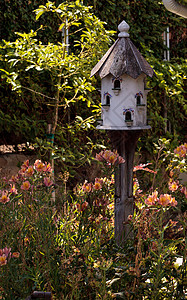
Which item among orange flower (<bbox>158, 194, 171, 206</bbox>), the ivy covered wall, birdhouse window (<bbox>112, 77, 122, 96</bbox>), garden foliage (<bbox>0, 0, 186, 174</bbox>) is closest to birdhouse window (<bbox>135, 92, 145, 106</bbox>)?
birdhouse window (<bbox>112, 77, 122, 96</bbox>)

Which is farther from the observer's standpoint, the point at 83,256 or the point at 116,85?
the point at 116,85

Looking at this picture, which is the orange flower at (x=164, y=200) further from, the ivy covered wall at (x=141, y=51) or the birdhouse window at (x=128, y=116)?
the ivy covered wall at (x=141, y=51)

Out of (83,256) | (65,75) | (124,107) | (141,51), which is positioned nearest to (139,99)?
(124,107)

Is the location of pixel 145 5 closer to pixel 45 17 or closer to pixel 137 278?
pixel 45 17

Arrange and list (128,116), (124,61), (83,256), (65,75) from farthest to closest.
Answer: (65,75) → (128,116) → (124,61) → (83,256)

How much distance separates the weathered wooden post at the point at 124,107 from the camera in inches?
114

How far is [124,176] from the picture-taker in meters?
2.95

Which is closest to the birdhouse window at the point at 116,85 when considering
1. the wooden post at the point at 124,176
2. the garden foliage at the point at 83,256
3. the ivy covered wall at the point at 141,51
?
the wooden post at the point at 124,176

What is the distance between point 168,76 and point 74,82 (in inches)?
78.9

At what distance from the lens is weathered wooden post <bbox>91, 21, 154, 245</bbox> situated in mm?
2902

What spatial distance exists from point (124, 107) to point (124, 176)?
1.55 feet

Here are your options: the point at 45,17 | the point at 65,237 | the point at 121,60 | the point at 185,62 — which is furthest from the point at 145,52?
the point at 65,237

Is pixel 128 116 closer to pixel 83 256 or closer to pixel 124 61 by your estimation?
pixel 124 61

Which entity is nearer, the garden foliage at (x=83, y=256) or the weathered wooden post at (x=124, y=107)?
the garden foliage at (x=83, y=256)
